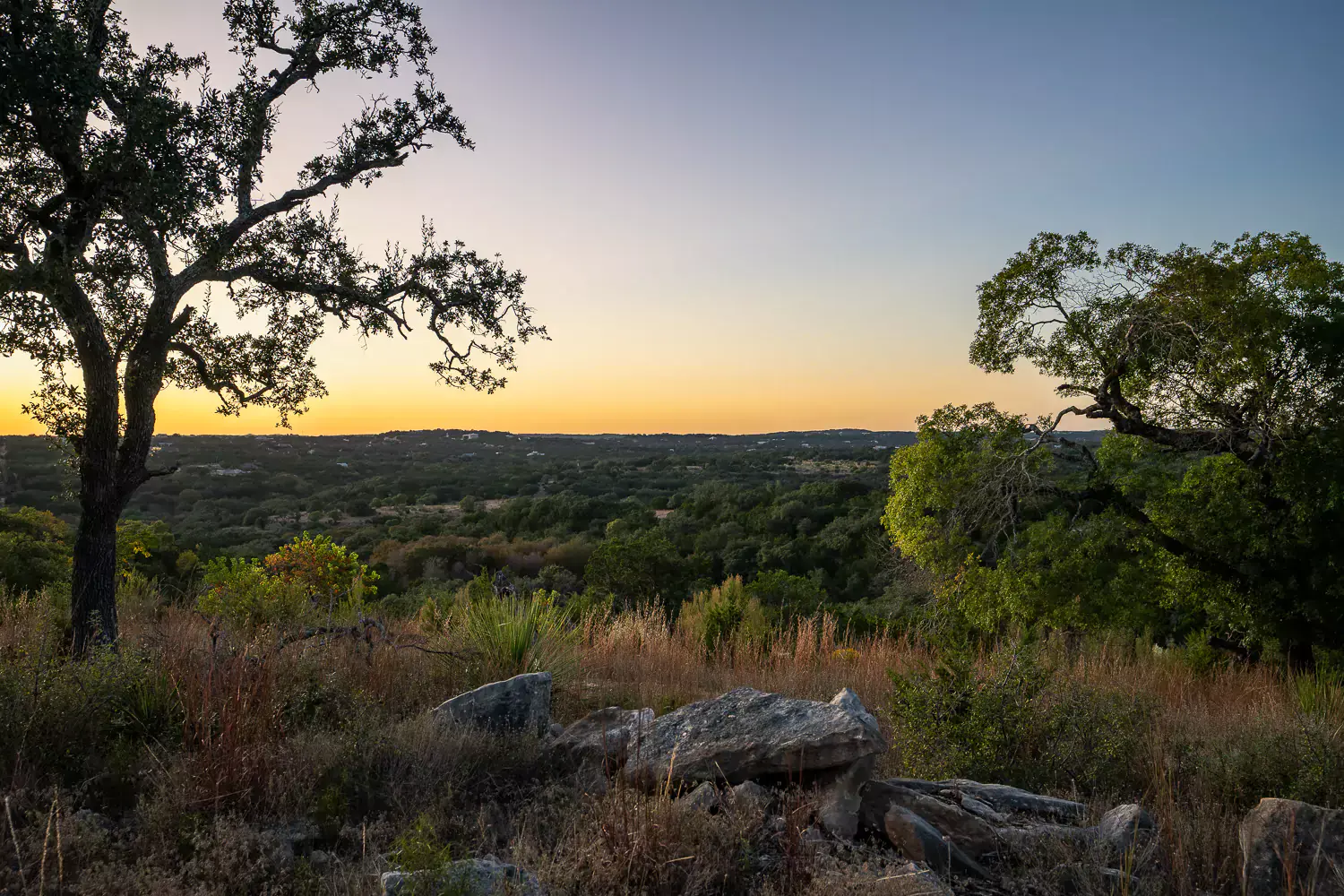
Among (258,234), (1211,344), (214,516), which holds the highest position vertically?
(258,234)

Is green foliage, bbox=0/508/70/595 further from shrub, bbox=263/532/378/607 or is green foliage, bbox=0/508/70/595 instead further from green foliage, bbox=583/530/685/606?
green foliage, bbox=583/530/685/606

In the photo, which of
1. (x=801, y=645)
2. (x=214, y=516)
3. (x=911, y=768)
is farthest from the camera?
(x=214, y=516)

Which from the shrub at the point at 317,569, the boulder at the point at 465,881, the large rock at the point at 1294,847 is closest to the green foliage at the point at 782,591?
the shrub at the point at 317,569

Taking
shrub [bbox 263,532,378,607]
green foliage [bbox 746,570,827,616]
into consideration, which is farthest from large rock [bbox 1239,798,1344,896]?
green foliage [bbox 746,570,827,616]

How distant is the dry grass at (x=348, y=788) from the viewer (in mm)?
3373

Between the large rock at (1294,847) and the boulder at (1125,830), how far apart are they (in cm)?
41

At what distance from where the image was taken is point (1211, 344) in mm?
9164

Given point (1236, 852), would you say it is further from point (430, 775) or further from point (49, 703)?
point (49, 703)

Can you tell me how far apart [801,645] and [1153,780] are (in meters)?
4.31

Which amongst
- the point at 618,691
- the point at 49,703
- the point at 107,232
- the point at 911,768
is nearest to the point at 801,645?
the point at 618,691

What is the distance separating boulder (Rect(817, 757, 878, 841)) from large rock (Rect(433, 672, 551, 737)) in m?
2.05

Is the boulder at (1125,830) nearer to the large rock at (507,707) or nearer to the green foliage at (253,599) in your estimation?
the large rock at (507,707)

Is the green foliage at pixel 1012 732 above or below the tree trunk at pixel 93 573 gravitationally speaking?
below

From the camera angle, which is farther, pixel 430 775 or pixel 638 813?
pixel 430 775
